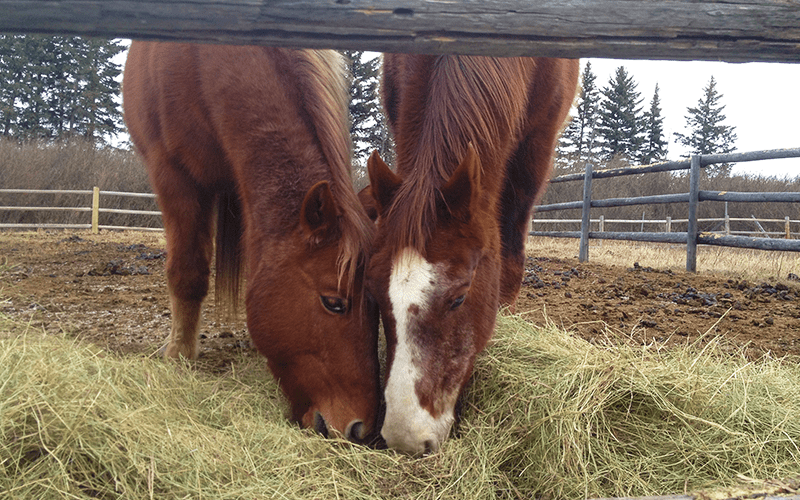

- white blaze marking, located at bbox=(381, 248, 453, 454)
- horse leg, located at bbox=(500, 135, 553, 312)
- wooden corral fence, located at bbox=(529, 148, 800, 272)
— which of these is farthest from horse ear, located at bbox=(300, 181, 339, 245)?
wooden corral fence, located at bbox=(529, 148, 800, 272)

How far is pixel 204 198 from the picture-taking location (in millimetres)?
3244

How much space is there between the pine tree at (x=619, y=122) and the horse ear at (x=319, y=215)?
35645 millimetres

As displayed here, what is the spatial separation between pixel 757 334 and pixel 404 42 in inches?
148

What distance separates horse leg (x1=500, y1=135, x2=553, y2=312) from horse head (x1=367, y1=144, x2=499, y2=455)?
51.0 inches

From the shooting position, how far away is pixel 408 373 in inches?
73.9

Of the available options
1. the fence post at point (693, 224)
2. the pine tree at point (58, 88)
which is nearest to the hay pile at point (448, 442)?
the fence post at point (693, 224)

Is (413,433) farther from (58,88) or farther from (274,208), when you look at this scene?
(58,88)

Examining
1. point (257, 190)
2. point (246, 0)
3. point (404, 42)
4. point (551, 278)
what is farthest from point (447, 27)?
point (551, 278)

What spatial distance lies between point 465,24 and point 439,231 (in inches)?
34.9

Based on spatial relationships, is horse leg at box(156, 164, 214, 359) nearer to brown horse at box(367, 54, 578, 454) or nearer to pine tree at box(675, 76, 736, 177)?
brown horse at box(367, 54, 578, 454)

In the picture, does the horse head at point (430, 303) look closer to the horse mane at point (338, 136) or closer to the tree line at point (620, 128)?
the horse mane at point (338, 136)

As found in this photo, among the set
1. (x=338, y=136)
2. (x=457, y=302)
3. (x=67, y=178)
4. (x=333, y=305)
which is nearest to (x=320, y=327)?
(x=333, y=305)

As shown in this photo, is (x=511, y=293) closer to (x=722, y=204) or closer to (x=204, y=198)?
(x=204, y=198)

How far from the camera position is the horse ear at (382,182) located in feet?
7.05
